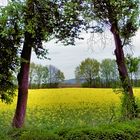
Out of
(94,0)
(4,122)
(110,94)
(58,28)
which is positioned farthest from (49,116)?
(110,94)

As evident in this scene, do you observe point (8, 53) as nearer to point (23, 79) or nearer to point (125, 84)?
point (23, 79)

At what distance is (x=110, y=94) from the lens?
35312 mm

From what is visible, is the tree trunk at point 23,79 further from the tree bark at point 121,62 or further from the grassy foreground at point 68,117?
the tree bark at point 121,62

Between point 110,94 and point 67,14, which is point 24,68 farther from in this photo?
point 110,94

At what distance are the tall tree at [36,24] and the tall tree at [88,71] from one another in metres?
29.1

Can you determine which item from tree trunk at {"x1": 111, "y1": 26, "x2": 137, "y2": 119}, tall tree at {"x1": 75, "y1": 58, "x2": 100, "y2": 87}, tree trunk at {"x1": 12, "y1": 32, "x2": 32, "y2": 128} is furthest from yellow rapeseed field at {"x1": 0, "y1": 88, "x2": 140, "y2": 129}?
tall tree at {"x1": 75, "y1": 58, "x2": 100, "y2": 87}

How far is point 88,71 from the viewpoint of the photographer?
2128 inches

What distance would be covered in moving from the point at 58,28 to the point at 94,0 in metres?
2.06

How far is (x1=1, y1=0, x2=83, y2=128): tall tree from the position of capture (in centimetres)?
1959

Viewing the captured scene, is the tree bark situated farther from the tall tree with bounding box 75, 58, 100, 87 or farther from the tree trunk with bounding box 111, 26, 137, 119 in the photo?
the tall tree with bounding box 75, 58, 100, 87

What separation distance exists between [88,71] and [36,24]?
34399 mm

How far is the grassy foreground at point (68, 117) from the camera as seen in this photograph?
1300 centimetres

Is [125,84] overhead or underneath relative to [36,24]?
underneath

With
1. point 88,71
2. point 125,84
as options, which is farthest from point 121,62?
point 88,71
